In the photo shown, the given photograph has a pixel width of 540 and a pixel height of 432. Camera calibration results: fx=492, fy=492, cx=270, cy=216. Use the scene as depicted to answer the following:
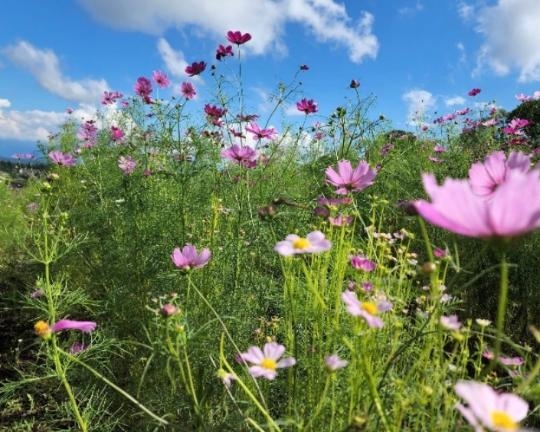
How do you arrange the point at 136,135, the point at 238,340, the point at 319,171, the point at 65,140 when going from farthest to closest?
the point at 65,140
the point at 319,171
the point at 136,135
the point at 238,340

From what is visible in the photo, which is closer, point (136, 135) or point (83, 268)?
point (83, 268)

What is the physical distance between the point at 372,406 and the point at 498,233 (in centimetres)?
62

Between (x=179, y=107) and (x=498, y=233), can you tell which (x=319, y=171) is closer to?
(x=179, y=107)

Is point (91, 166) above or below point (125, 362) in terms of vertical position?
above

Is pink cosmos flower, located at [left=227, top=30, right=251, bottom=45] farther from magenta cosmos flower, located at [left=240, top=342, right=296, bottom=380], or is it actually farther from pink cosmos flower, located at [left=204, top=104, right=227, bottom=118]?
magenta cosmos flower, located at [left=240, top=342, right=296, bottom=380]

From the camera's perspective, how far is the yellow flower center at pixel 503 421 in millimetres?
486

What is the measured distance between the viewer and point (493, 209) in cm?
50

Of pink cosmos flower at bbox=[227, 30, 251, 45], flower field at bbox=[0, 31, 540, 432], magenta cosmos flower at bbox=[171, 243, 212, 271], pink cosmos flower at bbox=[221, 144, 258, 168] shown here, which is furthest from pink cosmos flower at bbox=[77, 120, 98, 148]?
magenta cosmos flower at bbox=[171, 243, 212, 271]

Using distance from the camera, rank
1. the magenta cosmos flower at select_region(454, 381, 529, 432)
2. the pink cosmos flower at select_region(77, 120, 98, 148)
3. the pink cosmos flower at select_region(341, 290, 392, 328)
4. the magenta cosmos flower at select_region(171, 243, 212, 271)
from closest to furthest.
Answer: the magenta cosmos flower at select_region(454, 381, 529, 432)
the pink cosmos flower at select_region(341, 290, 392, 328)
the magenta cosmos flower at select_region(171, 243, 212, 271)
the pink cosmos flower at select_region(77, 120, 98, 148)

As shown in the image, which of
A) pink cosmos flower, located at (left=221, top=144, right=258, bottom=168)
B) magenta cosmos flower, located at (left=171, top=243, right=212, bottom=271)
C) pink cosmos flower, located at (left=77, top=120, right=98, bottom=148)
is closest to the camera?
magenta cosmos flower, located at (left=171, top=243, right=212, bottom=271)

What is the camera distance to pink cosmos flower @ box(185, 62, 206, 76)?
220 cm

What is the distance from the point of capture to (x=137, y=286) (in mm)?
1917

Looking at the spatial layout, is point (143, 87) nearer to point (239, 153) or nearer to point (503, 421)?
point (239, 153)

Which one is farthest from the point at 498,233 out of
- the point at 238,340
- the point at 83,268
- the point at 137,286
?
the point at 83,268
